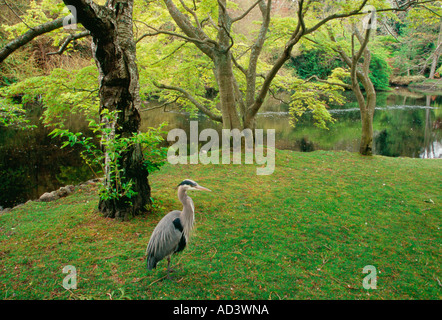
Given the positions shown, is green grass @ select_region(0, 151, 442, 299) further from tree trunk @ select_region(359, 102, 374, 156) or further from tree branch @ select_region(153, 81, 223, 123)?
tree branch @ select_region(153, 81, 223, 123)

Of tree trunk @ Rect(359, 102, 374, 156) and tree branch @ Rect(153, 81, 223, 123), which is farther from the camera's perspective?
tree trunk @ Rect(359, 102, 374, 156)

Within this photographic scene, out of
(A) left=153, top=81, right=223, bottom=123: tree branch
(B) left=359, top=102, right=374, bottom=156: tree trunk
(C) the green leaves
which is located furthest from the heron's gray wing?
(B) left=359, top=102, right=374, bottom=156: tree trunk

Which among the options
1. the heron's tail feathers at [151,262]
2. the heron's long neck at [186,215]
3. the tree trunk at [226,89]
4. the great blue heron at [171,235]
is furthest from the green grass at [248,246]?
the tree trunk at [226,89]

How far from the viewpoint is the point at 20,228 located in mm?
4691

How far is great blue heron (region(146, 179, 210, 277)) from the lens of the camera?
330 centimetres

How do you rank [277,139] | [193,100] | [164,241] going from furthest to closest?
[277,139]
[193,100]
[164,241]

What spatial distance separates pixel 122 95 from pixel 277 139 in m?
15.3

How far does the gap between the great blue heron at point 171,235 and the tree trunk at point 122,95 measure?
48.0 inches

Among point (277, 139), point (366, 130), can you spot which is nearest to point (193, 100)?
point (366, 130)

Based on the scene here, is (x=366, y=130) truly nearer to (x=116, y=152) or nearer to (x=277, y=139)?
(x=277, y=139)

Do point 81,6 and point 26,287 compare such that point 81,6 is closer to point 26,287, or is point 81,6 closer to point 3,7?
point 26,287

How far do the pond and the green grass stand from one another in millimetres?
5077

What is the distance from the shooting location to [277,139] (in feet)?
62.0
